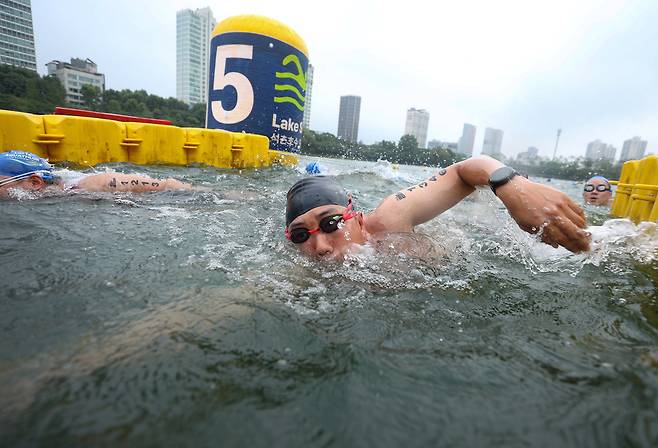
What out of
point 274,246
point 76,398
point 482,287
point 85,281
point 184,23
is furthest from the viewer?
point 184,23

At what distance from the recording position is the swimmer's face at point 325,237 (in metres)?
2.55

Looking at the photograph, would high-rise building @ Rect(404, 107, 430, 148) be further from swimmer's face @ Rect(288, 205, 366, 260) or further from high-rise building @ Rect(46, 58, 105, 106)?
high-rise building @ Rect(46, 58, 105, 106)

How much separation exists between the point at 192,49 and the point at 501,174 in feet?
241

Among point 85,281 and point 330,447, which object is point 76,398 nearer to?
point 330,447

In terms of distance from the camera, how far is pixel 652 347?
53.7 inches

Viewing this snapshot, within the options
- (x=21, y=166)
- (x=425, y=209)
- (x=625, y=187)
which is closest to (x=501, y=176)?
(x=425, y=209)

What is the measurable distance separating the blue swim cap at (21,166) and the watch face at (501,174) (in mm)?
5245

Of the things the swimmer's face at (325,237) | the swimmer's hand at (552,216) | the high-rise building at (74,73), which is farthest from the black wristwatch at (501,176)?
the high-rise building at (74,73)

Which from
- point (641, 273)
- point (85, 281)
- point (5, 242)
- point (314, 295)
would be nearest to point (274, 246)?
point (314, 295)

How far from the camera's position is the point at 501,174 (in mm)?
2307

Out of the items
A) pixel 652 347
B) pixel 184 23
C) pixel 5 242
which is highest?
pixel 184 23

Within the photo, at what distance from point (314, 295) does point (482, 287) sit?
110cm

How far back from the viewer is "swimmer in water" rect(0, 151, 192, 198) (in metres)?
4.07

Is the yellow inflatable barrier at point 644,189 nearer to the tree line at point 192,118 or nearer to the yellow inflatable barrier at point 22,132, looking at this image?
the tree line at point 192,118
